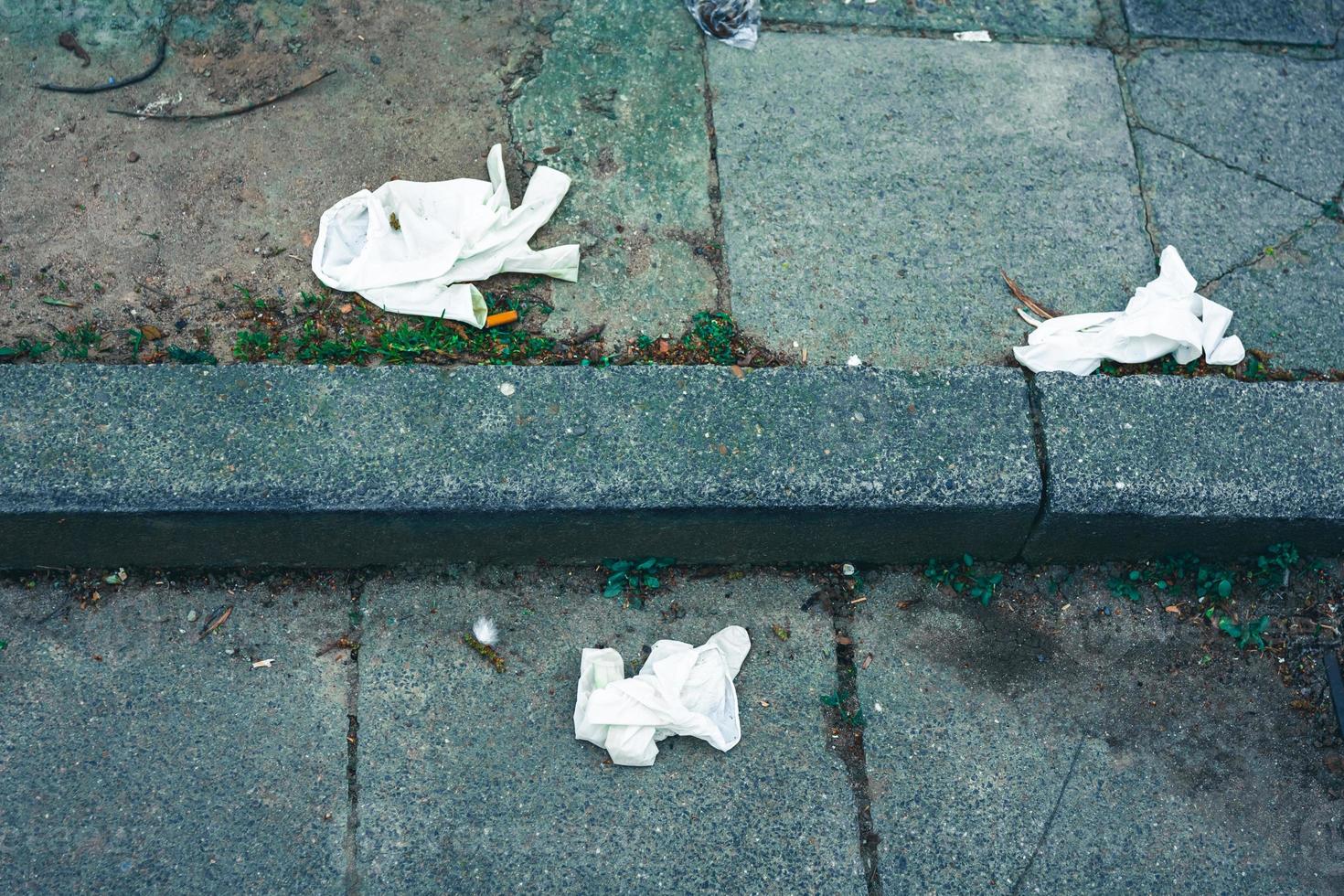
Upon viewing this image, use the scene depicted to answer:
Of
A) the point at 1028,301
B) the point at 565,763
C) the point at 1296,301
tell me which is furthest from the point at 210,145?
the point at 1296,301

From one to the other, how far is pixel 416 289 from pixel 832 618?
1.44 m

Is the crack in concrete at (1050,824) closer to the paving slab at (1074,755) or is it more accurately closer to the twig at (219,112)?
the paving slab at (1074,755)

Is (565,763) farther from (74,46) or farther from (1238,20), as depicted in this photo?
(1238,20)

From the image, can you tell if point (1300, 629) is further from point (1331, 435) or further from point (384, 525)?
point (384, 525)

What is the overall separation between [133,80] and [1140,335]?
304cm

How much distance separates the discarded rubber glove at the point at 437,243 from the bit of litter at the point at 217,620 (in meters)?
0.89

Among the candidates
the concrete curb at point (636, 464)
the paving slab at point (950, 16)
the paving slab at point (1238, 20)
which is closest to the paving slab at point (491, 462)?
the concrete curb at point (636, 464)

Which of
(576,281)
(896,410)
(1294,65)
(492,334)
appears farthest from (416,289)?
(1294,65)

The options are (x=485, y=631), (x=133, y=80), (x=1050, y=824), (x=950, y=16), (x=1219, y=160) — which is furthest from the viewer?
(x=950, y=16)

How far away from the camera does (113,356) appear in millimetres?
2637

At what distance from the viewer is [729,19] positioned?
333 centimetres

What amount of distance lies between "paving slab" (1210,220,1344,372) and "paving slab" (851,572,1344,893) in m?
0.88

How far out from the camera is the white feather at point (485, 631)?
2664 millimetres

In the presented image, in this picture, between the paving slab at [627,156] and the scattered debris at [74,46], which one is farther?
the scattered debris at [74,46]
